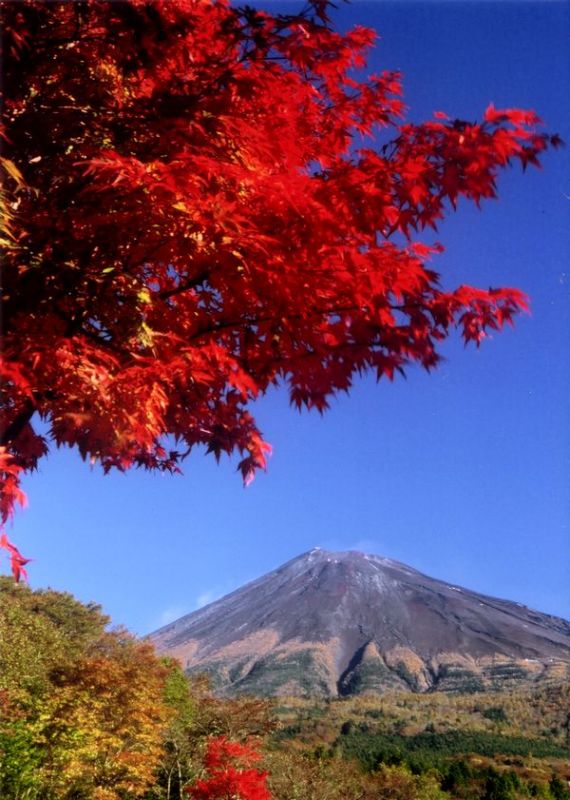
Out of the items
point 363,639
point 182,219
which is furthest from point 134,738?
point 363,639

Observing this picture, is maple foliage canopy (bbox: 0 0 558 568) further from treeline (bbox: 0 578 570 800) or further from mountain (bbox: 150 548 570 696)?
mountain (bbox: 150 548 570 696)

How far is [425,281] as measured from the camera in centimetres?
330

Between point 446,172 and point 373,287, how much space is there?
0.65 meters

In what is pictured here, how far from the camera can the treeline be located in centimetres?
1171

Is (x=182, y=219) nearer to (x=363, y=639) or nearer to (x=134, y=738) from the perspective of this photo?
(x=134, y=738)

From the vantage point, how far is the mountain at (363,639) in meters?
136

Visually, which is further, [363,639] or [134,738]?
[363,639]

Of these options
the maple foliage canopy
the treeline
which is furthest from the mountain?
the maple foliage canopy

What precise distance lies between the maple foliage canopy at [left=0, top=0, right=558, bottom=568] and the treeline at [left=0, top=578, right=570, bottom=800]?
291 inches

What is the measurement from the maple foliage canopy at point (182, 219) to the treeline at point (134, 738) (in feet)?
24.3

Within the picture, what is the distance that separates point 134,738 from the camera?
644 inches

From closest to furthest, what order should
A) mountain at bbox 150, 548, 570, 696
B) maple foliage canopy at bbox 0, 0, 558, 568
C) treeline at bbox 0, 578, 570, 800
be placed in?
maple foliage canopy at bbox 0, 0, 558, 568 → treeline at bbox 0, 578, 570, 800 → mountain at bbox 150, 548, 570, 696

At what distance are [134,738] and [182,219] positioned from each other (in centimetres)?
1640

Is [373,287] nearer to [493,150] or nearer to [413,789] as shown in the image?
[493,150]
